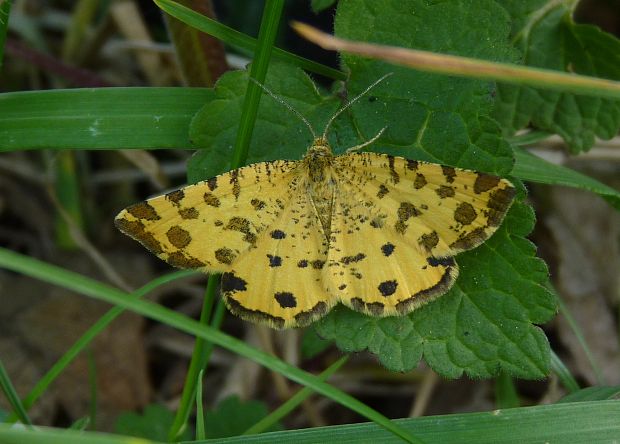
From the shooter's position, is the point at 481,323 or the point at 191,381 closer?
the point at 481,323

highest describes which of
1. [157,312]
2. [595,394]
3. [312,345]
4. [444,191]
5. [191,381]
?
[444,191]

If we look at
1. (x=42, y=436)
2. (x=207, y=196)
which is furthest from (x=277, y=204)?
(x=42, y=436)

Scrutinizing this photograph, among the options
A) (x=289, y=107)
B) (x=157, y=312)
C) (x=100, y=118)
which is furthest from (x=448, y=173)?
(x=100, y=118)

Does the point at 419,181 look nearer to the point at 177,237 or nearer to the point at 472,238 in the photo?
the point at 472,238

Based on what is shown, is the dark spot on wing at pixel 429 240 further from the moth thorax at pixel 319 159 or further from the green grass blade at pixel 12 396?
the green grass blade at pixel 12 396

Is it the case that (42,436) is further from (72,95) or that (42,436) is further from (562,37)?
(562,37)

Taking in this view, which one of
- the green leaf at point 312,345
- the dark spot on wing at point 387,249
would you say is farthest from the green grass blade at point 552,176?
the green leaf at point 312,345

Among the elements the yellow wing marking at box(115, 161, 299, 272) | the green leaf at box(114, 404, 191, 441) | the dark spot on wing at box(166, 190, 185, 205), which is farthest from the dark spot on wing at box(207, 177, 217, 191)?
the green leaf at box(114, 404, 191, 441)
